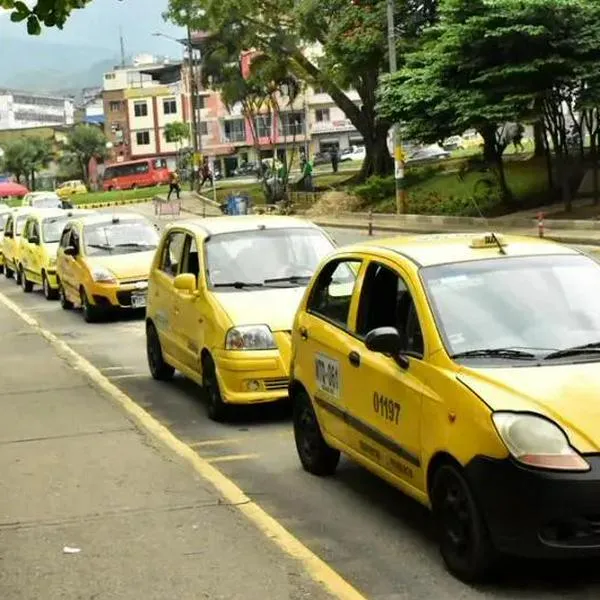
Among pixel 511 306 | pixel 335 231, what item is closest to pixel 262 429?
pixel 511 306

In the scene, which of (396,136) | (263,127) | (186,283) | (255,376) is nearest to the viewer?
(255,376)

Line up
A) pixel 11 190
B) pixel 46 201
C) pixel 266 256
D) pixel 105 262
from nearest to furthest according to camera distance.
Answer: pixel 266 256, pixel 105 262, pixel 46 201, pixel 11 190

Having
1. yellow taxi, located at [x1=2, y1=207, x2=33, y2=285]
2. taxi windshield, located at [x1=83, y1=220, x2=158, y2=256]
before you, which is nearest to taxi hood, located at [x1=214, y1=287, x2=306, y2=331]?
taxi windshield, located at [x1=83, y1=220, x2=158, y2=256]

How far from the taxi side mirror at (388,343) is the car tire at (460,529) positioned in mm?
715

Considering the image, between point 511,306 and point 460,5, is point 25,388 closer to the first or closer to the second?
point 511,306

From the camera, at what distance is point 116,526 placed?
21.3 feet

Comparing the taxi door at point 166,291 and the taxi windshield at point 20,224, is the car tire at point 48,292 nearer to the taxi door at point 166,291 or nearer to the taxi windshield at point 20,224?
the taxi windshield at point 20,224

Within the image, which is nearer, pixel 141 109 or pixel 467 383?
pixel 467 383

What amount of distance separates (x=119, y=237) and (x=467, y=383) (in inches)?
541

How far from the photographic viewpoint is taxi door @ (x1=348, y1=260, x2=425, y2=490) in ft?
18.6

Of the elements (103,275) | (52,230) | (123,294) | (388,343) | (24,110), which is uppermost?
(24,110)

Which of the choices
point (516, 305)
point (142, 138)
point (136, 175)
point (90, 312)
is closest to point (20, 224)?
point (90, 312)

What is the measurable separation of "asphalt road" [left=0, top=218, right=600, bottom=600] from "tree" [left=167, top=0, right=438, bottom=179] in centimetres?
2904

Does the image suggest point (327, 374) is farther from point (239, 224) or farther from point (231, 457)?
point (239, 224)
